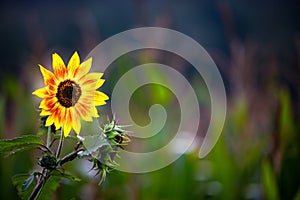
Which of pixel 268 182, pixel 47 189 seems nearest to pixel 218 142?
pixel 268 182

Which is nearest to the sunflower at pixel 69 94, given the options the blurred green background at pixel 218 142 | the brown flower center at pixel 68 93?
the brown flower center at pixel 68 93

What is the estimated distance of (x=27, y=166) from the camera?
676 millimetres

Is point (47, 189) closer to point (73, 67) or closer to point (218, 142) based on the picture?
point (73, 67)

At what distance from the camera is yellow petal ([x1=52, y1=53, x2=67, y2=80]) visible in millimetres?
184

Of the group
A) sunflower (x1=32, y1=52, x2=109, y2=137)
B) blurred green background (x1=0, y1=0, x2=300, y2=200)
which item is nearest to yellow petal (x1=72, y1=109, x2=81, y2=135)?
sunflower (x1=32, y1=52, x2=109, y2=137)

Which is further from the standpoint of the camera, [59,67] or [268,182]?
[268,182]

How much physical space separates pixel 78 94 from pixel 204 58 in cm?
92

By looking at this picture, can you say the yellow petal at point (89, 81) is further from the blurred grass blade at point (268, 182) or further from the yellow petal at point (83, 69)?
the blurred grass blade at point (268, 182)

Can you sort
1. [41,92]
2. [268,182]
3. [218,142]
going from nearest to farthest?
[41,92], [268,182], [218,142]

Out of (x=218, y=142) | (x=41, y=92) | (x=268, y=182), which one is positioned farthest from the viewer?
(x=218, y=142)

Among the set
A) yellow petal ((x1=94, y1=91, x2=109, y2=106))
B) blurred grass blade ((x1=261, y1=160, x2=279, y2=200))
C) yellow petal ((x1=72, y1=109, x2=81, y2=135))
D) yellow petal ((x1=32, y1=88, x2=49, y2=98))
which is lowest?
blurred grass blade ((x1=261, y1=160, x2=279, y2=200))

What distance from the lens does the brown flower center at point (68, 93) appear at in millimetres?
186

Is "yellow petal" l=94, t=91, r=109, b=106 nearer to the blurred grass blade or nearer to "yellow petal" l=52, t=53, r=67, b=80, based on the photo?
"yellow petal" l=52, t=53, r=67, b=80

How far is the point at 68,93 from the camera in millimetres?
189
